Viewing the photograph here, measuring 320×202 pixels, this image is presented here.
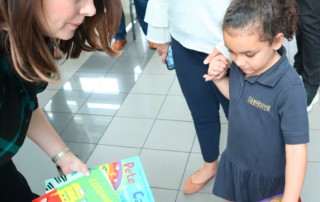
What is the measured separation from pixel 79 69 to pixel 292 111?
310cm

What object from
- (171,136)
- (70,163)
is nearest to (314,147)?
(171,136)

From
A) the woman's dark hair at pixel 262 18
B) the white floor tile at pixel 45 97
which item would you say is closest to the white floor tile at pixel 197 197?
the woman's dark hair at pixel 262 18

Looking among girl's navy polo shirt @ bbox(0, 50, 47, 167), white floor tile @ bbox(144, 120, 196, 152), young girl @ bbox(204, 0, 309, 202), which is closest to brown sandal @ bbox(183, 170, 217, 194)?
white floor tile @ bbox(144, 120, 196, 152)

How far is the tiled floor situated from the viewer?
2.02 metres

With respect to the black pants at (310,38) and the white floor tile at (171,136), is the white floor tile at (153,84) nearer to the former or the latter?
the white floor tile at (171,136)

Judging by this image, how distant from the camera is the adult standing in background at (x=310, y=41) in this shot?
2178 mm

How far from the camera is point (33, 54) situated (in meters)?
0.84

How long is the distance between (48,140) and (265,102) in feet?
2.74

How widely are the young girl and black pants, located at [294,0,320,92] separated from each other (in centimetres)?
129

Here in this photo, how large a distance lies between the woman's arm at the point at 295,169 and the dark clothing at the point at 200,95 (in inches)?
21.0

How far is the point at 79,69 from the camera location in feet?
12.3

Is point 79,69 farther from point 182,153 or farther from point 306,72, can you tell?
point 306,72

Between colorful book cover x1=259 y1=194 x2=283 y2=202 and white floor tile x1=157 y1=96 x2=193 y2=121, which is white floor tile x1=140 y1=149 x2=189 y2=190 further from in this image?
colorful book cover x1=259 y1=194 x2=283 y2=202

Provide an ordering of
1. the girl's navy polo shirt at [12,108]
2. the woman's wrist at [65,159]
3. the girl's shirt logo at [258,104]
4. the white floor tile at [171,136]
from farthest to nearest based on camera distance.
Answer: the white floor tile at [171,136] → the woman's wrist at [65,159] → the girl's shirt logo at [258,104] → the girl's navy polo shirt at [12,108]
